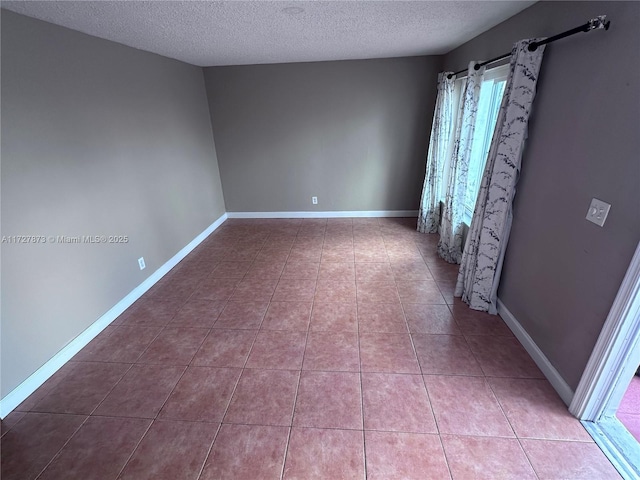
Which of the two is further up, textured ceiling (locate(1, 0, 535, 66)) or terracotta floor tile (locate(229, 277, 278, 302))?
textured ceiling (locate(1, 0, 535, 66))

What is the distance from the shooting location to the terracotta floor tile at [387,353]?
6.64 feet

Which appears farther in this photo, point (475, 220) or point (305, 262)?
point (305, 262)

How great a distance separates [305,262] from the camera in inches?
139

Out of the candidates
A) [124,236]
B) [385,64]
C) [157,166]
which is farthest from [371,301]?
[385,64]

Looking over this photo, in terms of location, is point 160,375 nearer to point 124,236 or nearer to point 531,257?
point 124,236

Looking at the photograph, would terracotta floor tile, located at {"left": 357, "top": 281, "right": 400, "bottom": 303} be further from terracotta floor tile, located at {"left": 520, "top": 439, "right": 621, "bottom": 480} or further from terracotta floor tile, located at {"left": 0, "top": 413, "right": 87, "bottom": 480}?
terracotta floor tile, located at {"left": 0, "top": 413, "right": 87, "bottom": 480}

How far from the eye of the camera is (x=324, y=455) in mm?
1519

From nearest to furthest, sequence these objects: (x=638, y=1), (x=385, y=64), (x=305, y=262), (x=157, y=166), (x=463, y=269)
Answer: (x=638, y=1), (x=463, y=269), (x=157, y=166), (x=305, y=262), (x=385, y=64)

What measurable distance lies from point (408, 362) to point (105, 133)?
286 cm

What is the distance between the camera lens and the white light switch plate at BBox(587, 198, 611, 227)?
1.45 metres

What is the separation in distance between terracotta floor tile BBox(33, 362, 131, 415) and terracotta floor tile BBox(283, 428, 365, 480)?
4.00 ft

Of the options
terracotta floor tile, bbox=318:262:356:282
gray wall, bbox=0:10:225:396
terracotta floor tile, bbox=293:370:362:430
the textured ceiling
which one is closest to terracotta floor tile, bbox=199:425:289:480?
terracotta floor tile, bbox=293:370:362:430

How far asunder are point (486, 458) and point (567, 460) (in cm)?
37

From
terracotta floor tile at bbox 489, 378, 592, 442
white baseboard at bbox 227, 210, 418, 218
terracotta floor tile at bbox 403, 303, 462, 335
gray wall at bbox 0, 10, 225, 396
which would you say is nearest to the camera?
terracotta floor tile at bbox 489, 378, 592, 442
